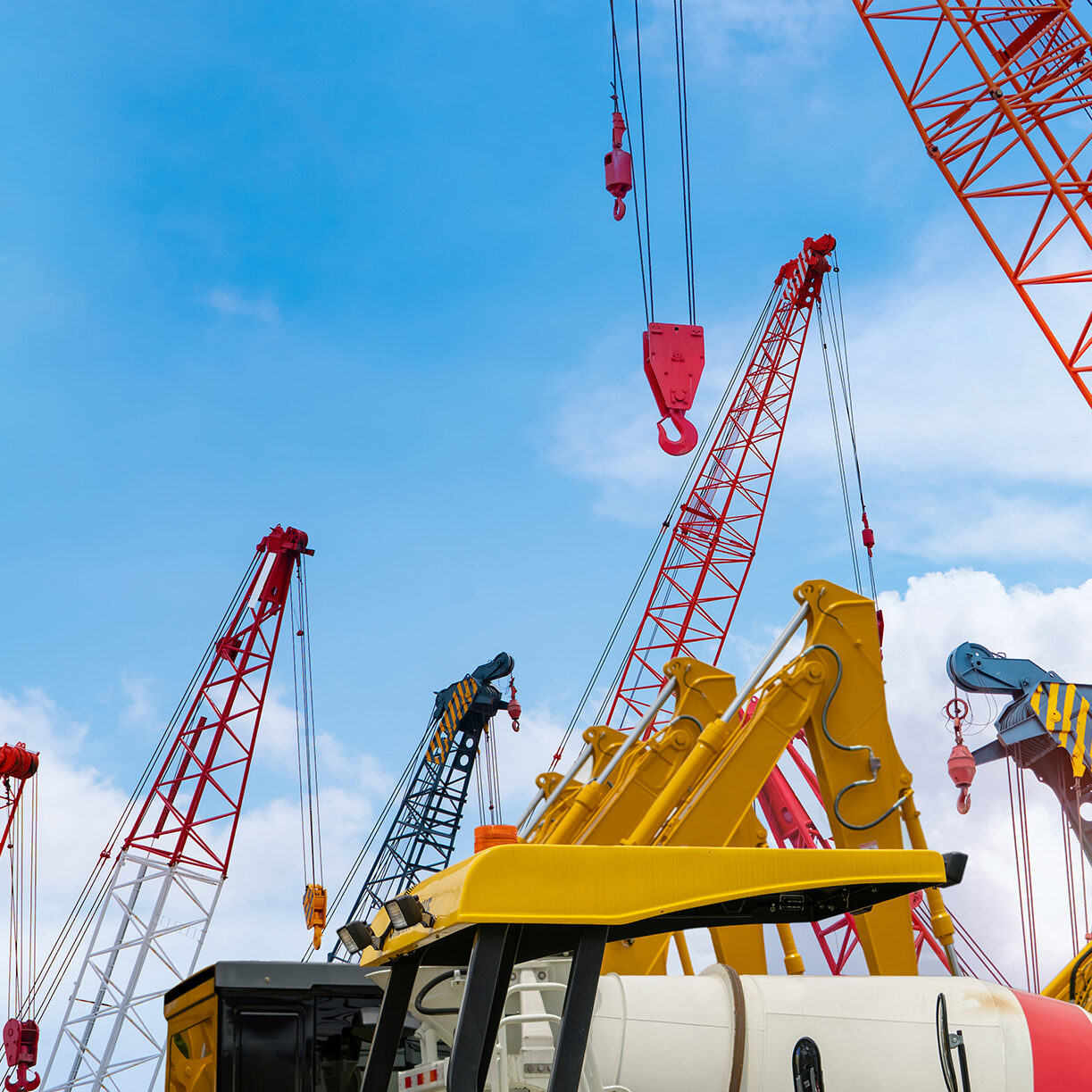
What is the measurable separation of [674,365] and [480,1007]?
927 inches

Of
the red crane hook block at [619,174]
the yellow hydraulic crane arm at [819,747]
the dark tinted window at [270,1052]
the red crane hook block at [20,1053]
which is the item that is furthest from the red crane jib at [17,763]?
the dark tinted window at [270,1052]

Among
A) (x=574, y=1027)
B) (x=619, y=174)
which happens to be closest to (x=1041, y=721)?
(x=619, y=174)

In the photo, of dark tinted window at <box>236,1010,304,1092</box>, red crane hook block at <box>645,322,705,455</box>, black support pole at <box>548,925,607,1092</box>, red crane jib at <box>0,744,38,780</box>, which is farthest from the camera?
red crane jib at <box>0,744,38,780</box>

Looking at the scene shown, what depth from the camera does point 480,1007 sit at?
584 cm

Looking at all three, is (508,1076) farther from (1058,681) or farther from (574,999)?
(1058,681)

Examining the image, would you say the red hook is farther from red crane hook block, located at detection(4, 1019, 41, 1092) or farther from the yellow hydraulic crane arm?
red crane hook block, located at detection(4, 1019, 41, 1092)

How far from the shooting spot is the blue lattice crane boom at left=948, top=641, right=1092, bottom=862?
32.5 meters

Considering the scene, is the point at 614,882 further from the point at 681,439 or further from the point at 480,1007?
the point at 681,439

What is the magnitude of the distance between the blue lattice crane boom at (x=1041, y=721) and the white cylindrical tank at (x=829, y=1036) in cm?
2537

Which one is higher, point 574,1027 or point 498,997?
point 498,997

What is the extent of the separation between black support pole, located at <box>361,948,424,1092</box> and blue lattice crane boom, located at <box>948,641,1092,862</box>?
91.4ft

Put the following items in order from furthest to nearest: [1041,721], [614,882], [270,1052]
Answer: [1041,721] → [270,1052] → [614,882]

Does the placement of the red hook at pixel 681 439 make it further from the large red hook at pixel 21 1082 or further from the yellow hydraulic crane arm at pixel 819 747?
the large red hook at pixel 21 1082

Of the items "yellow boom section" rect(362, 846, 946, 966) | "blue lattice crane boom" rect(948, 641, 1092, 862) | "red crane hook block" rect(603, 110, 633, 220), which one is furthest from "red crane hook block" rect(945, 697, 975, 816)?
"yellow boom section" rect(362, 846, 946, 966)
